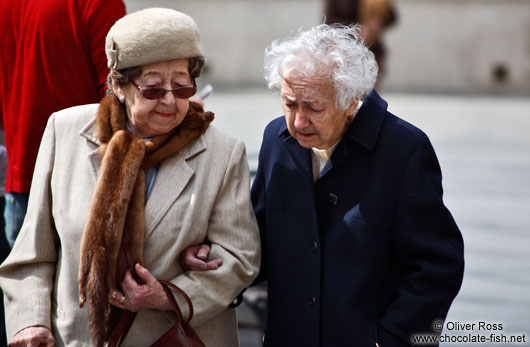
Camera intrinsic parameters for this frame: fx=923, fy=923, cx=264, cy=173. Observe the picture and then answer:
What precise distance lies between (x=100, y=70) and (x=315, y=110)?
104 centimetres

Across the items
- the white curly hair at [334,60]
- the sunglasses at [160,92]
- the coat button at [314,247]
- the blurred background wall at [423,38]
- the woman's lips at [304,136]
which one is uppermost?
the white curly hair at [334,60]

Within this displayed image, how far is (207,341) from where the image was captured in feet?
10.7

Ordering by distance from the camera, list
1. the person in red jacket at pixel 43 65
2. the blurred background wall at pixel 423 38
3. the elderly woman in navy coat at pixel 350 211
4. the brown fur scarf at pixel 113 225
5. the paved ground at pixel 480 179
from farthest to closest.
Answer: the blurred background wall at pixel 423 38 → the paved ground at pixel 480 179 → the person in red jacket at pixel 43 65 → the elderly woman in navy coat at pixel 350 211 → the brown fur scarf at pixel 113 225

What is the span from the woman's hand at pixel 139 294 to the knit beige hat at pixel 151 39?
2.30 ft

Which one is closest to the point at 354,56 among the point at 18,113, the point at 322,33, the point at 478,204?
the point at 322,33

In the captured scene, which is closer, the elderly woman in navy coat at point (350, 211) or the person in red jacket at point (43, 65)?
the elderly woman in navy coat at point (350, 211)

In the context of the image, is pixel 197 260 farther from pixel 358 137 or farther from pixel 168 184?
pixel 358 137

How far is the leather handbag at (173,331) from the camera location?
10.1 ft

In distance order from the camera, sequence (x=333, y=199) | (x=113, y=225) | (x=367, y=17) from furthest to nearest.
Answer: (x=367, y=17), (x=333, y=199), (x=113, y=225)

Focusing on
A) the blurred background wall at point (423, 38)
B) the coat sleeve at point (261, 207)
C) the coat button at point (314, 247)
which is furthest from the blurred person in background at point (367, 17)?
the coat button at point (314, 247)

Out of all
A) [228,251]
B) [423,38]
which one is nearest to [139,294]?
[228,251]

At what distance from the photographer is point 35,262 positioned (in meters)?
3.25

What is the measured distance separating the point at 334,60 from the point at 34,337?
4.60ft

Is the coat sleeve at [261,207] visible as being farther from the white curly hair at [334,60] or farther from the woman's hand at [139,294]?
the woman's hand at [139,294]
